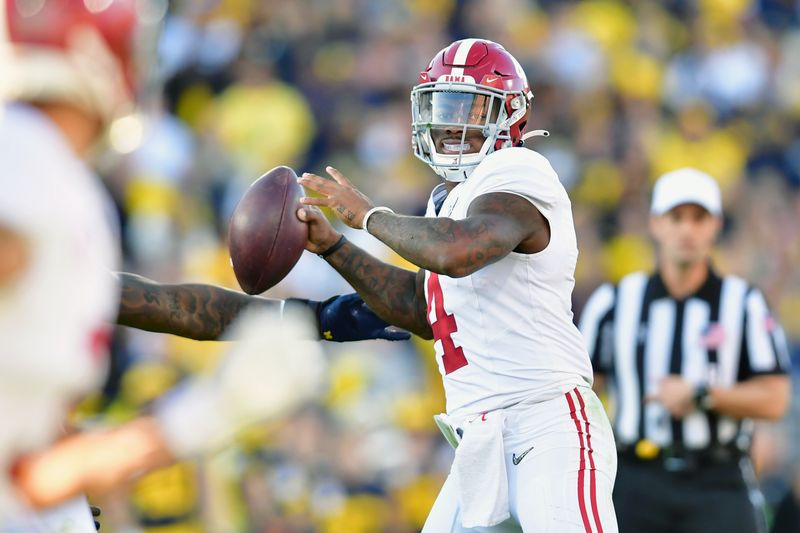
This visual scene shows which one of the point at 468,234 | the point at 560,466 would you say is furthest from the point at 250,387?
the point at 560,466

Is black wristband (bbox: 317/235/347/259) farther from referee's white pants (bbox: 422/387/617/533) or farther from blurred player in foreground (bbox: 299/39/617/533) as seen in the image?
referee's white pants (bbox: 422/387/617/533)

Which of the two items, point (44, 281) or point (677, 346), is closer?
point (44, 281)

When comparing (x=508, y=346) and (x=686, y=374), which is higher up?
(x=508, y=346)

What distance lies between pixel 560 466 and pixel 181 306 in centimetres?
129

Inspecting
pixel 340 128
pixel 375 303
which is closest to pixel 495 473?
pixel 375 303

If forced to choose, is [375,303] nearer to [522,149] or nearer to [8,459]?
[522,149]

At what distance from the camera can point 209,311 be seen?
14.1 ft

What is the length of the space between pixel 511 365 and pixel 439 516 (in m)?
0.57

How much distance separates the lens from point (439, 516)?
13.9ft

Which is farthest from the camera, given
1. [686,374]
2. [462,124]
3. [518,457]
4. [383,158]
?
[383,158]

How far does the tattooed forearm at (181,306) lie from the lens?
409 cm

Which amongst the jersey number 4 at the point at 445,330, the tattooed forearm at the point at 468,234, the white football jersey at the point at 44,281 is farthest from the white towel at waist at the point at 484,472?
the white football jersey at the point at 44,281

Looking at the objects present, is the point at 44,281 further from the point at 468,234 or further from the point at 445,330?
the point at 445,330

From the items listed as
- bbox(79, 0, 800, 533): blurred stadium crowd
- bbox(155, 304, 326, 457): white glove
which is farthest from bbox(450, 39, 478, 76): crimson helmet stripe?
bbox(79, 0, 800, 533): blurred stadium crowd
